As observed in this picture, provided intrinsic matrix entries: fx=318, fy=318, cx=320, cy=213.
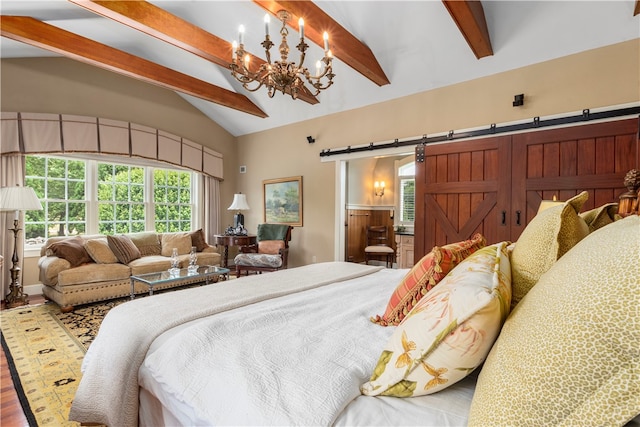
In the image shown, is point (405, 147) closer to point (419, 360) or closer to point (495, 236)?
point (495, 236)

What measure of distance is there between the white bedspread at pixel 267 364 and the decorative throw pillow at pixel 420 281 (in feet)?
0.29

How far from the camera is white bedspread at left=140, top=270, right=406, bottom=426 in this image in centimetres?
82

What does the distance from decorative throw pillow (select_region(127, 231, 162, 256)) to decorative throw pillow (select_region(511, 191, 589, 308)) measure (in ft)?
16.2

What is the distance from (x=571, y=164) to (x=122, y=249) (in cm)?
534

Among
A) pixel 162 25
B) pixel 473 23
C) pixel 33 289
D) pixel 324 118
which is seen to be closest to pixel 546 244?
pixel 473 23

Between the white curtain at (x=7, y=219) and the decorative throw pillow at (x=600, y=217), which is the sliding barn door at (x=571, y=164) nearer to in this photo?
the decorative throw pillow at (x=600, y=217)

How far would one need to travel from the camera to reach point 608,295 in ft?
1.74

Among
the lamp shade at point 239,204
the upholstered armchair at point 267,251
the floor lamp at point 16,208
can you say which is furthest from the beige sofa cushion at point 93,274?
the lamp shade at point 239,204

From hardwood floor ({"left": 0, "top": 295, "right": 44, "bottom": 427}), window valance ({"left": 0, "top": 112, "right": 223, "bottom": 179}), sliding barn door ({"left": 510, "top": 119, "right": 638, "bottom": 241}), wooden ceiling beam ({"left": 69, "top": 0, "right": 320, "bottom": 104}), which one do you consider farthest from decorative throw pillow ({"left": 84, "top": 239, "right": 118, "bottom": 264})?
sliding barn door ({"left": 510, "top": 119, "right": 638, "bottom": 241})

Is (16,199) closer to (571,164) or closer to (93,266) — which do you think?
(93,266)

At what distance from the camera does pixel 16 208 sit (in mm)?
3605

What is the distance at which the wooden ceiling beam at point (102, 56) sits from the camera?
3262 mm

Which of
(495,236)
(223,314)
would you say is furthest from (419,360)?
(495,236)

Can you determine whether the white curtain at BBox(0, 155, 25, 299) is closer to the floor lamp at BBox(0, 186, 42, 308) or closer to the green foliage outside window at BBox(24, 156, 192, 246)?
the floor lamp at BBox(0, 186, 42, 308)
